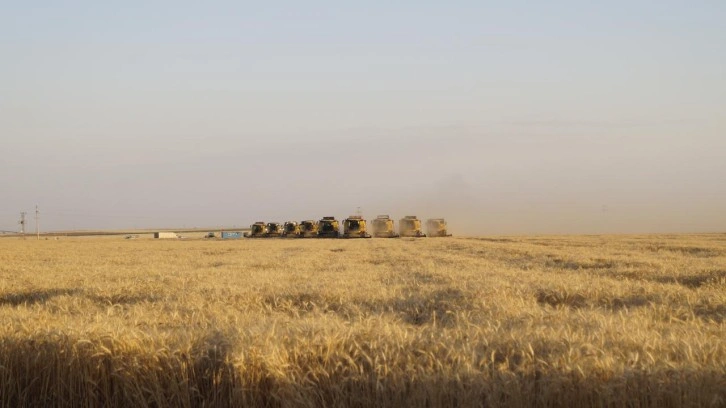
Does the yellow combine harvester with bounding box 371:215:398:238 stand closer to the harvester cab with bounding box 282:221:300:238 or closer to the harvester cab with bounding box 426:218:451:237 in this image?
the harvester cab with bounding box 426:218:451:237

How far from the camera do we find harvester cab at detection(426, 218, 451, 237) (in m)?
80.8

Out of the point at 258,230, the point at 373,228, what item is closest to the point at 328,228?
the point at 373,228

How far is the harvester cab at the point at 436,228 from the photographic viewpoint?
3179 inches

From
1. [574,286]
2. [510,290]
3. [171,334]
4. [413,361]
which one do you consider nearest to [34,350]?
[171,334]

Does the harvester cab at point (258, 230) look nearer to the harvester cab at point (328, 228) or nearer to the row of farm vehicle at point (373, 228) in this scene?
the row of farm vehicle at point (373, 228)

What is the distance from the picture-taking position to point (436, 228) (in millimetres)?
81188

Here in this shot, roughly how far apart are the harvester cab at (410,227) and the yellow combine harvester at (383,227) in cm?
118

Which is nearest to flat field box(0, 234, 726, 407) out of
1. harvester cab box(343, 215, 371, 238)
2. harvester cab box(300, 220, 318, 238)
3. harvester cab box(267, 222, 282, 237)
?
harvester cab box(343, 215, 371, 238)

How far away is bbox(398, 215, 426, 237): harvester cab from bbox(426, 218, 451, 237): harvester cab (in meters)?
3.76

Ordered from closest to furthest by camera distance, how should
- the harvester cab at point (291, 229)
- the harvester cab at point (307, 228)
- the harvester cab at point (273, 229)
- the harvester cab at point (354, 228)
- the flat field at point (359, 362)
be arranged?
the flat field at point (359, 362), the harvester cab at point (354, 228), the harvester cab at point (307, 228), the harvester cab at point (291, 229), the harvester cab at point (273, 229)

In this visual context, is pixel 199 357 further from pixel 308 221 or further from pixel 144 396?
pixel 308 221

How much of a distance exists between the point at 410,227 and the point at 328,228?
10.4 metres

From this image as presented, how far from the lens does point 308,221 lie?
87.3m

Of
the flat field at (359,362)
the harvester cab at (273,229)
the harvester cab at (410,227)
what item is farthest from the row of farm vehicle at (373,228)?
the flat field at (359,362)
